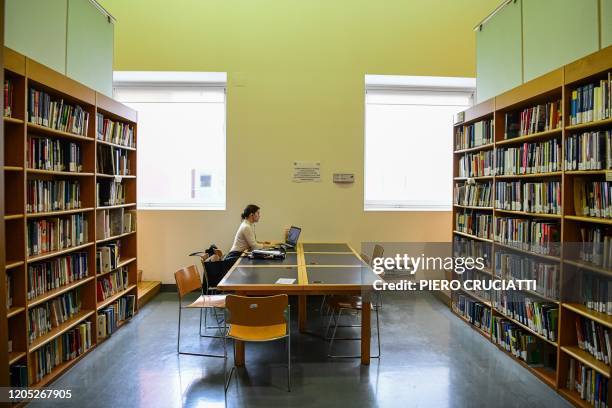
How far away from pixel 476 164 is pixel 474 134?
37cm

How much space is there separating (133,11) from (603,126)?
5972 mm

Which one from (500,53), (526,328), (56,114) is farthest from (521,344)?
(56,114)

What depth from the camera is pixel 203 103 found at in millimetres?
5762

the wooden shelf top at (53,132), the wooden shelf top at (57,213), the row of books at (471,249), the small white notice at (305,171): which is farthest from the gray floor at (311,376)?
the small white notice at (305,171)

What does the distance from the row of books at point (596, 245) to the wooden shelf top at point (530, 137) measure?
81cm

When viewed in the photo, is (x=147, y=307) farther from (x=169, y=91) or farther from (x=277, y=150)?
(x=169, y=91)

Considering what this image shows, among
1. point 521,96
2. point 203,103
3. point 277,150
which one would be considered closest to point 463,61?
point 521,96

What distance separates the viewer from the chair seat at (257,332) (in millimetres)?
2727

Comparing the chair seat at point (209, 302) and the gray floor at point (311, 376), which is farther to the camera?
the chair seat at point (209, 302)

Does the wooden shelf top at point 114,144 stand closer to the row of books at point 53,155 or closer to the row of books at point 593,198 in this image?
the row of books at point 53,155

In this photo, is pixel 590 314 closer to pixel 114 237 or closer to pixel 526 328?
pixel 526 328

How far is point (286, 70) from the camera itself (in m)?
5.43

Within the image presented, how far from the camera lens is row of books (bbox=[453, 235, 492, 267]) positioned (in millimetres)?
4023

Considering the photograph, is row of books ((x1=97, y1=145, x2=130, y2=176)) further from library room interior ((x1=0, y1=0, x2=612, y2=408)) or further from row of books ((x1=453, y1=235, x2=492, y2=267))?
row of books ((x1=453, y1=235, x2=492, y2=267))
